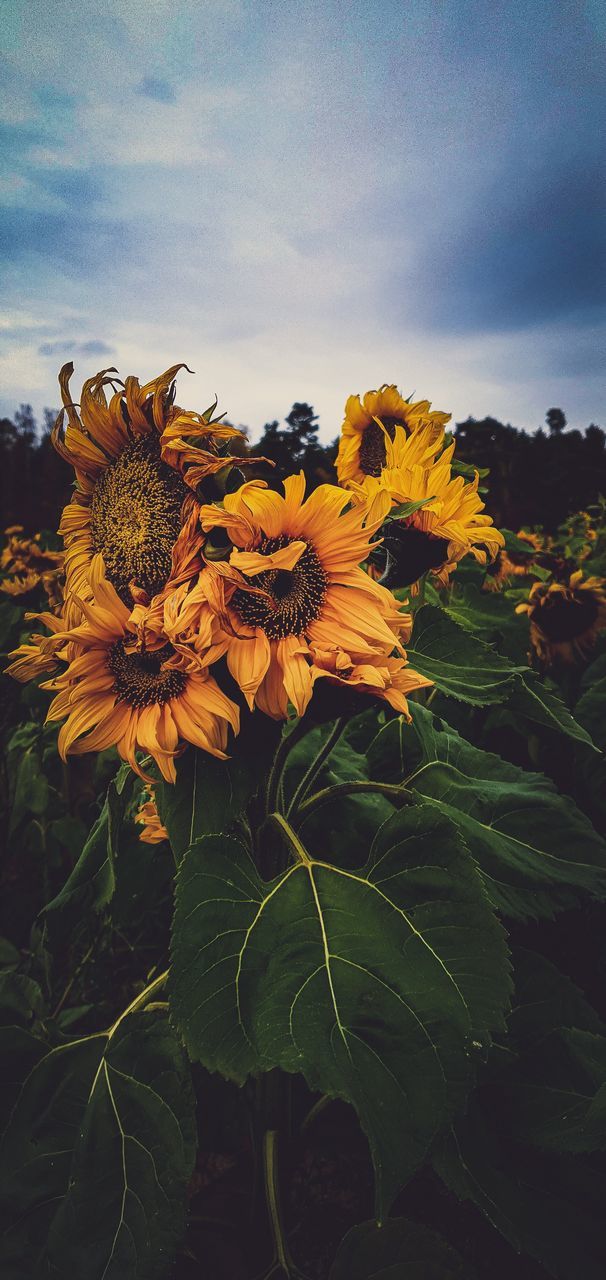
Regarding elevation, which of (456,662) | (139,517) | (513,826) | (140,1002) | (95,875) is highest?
(139,517)

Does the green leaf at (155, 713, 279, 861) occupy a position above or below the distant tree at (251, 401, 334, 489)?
below

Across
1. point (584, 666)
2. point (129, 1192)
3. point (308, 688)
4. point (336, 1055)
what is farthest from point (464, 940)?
point (584, 666)

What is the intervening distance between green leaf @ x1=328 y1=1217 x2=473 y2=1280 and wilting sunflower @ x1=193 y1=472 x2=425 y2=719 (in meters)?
0.75

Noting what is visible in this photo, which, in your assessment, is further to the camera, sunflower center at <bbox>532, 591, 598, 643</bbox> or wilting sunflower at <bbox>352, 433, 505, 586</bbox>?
sunflower center at <bbox>532, 591, 598, 643</bbox>

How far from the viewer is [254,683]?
70 cm

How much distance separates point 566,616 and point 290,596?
1.60m

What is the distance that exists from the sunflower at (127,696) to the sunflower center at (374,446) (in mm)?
765

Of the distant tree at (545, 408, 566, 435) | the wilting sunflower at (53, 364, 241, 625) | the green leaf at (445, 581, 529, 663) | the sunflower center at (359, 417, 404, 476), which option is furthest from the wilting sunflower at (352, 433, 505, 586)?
the distant tree at (545, 408, 566, 435)

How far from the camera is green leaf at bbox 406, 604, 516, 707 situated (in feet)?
3.08

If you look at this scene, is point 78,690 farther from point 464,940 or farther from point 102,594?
point 464,940

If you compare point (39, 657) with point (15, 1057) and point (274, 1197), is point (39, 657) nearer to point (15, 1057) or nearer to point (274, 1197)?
point (15, 1057)

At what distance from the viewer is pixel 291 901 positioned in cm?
80

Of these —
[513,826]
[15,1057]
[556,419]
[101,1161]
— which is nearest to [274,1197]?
[101,1161]

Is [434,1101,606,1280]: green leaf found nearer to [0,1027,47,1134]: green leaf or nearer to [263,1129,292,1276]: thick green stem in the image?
[263,1129,292,1276]: thick green stem
